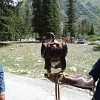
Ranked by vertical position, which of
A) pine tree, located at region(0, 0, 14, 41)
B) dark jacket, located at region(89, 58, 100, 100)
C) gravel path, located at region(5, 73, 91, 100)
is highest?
pine tree, located at region(0, 0, 14, 41)

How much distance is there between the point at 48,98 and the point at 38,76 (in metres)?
4.83

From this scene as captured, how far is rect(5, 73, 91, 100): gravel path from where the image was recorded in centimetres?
1106

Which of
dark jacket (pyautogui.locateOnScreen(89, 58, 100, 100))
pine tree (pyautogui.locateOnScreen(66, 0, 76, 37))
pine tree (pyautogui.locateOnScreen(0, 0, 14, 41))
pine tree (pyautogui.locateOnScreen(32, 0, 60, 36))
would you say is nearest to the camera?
dark jacket (pyautogui.locateOnScreen(89, 58, 100, 100))

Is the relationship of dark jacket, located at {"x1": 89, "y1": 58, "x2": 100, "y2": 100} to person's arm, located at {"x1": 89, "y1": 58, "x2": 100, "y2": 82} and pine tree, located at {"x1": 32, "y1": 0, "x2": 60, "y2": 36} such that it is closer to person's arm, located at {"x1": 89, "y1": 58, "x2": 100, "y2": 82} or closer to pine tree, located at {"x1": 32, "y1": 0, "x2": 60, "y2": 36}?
person's arm, located at {"x1": 89, "y1": 58, "x2": 100, "y2": 82}

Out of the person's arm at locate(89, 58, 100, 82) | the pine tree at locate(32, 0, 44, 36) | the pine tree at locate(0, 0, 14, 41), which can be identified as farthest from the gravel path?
the pine tree at locate(32, 0, 44, 36)

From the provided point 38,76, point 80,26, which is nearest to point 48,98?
point 38,76

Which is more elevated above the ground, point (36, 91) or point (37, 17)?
point (37, 17)

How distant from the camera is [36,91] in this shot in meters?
12.1

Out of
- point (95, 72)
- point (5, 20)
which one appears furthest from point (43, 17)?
point (95, 72)

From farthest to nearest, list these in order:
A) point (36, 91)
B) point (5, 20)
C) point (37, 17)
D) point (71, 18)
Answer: point (71, 18)
point (37, 17)
point (5, 20)
point (36, 91)

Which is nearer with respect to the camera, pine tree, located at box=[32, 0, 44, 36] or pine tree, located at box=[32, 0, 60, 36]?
pine tree, located at box=[32, 0, 60, 36]

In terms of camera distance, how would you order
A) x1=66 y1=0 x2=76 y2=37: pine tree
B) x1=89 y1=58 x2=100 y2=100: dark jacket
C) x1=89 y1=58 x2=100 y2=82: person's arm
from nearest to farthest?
x1=89 y1=58 x2=100 y2=100: dark jacket
x1=89 y1=58 x2=100 y2=82: person's arm
x1=66 y1=0 x2=76 y2=37: pine tree

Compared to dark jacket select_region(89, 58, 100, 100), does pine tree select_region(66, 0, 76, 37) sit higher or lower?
higher

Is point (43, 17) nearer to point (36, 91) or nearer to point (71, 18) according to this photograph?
point (71, 18)
